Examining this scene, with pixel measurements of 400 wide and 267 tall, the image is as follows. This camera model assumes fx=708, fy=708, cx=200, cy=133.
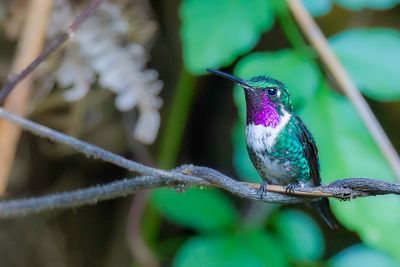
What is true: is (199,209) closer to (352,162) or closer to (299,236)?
(299,236)

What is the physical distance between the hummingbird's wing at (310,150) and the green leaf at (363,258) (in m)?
0.58

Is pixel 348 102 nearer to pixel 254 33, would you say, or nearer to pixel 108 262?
pixel 254 33

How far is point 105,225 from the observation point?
2.27m

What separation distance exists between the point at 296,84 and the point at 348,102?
0.14 meters

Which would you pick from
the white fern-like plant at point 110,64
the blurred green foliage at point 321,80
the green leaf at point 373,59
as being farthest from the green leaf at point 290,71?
the white fern-like plant at point 110,64

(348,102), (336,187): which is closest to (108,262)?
(348,102)

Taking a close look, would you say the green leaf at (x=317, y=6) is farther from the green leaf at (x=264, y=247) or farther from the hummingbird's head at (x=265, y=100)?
the green leaf at (x=264, y=247)

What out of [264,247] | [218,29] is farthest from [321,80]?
[264,247]

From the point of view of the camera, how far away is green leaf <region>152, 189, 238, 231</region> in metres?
1.77

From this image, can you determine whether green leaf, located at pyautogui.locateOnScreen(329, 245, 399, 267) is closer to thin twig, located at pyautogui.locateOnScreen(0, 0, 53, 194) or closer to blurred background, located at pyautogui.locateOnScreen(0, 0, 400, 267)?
blurred background, located at pyautogui.locateOnScreen(0, 0, 400, 267)

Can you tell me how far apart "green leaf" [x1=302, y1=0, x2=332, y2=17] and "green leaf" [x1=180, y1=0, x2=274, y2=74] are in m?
0.13

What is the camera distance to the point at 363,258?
1.79m

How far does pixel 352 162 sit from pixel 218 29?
398 millimetres

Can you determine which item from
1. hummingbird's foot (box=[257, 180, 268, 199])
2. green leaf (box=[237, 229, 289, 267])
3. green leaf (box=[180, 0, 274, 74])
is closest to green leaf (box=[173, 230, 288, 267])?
green leaf (box=[237, 229, 289, 267])
